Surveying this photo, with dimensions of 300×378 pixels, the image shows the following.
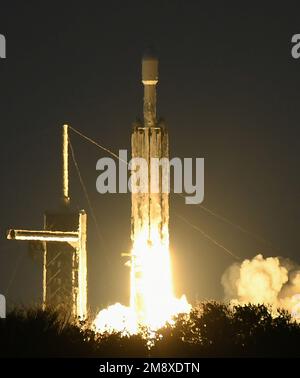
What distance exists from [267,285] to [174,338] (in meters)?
27.4

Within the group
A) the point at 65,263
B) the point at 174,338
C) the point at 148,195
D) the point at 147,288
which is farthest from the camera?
the point at 65,263

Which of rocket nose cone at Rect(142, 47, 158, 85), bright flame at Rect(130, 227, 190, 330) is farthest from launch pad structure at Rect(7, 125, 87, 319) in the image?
rocket nose cone at Rect(142, 47, 158, 85)

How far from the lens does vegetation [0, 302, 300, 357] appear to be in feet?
314

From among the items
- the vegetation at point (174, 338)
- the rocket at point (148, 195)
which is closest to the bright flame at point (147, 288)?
the rocket at point (148, 195)

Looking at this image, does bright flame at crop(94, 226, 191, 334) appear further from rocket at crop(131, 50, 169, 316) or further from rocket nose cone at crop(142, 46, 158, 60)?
rocket nose cone at crop(142, 46, 158, 60)

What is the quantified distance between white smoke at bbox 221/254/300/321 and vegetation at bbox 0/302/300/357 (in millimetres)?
22114

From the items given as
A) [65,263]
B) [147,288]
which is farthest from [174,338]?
[65,263]

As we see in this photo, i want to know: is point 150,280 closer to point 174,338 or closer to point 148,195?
point 148,195

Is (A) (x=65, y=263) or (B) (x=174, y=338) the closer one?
(B) (x=174, y=338)

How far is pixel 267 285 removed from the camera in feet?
424

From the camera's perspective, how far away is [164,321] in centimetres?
11588

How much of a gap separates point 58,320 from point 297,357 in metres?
13.8

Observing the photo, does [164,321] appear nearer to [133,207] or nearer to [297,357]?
[133,207]
